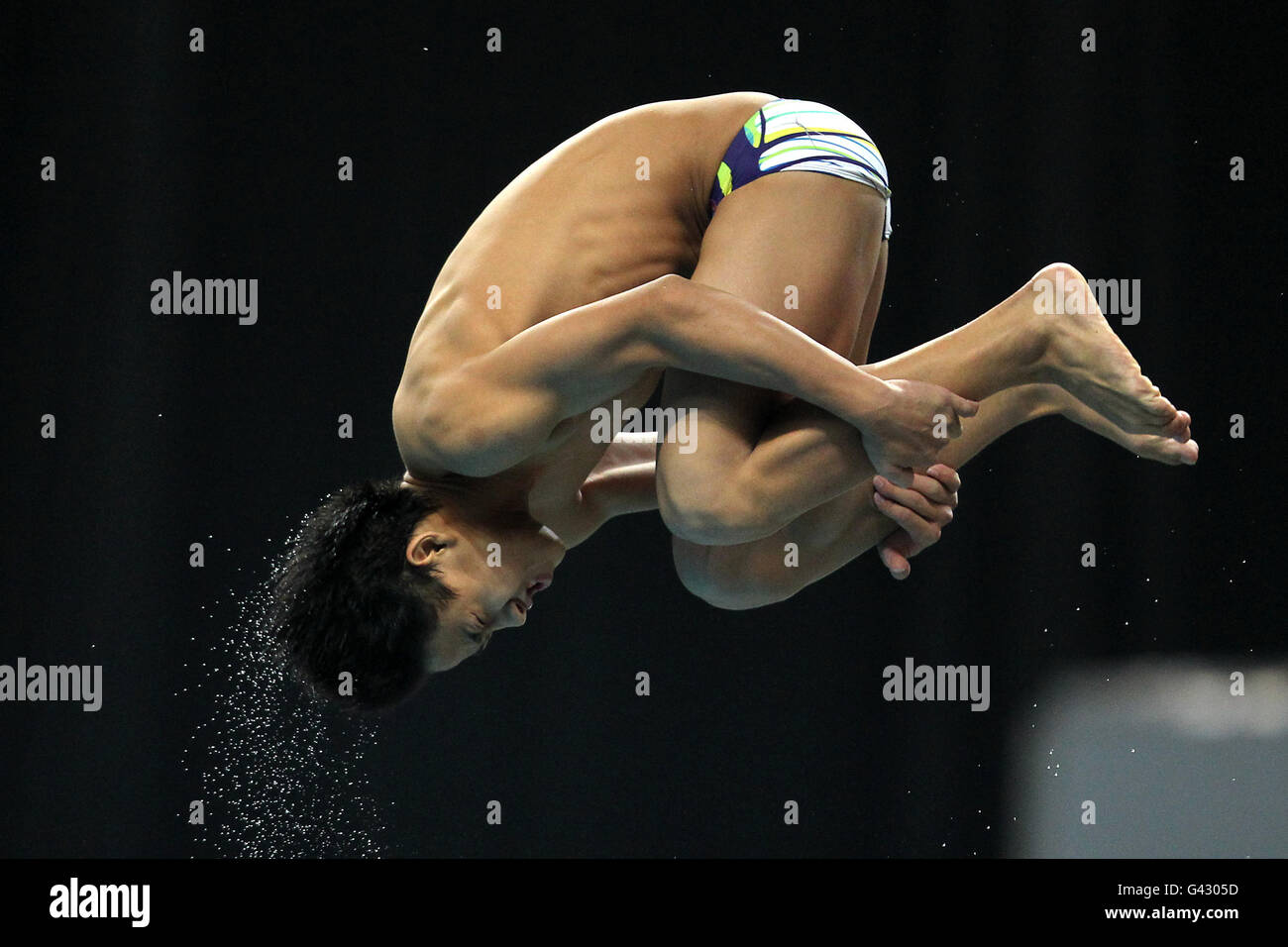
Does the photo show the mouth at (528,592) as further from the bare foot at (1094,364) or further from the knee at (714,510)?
the bare foot at (1094,364)

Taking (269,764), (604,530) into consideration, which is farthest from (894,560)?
(269,764)

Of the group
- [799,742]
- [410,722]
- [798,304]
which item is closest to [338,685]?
[798,304]

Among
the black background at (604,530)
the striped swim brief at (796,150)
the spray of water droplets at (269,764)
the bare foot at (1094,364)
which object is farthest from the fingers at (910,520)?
the spray of water droplets at (269,764)

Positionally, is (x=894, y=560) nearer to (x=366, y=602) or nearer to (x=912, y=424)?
(x=912, y=424)

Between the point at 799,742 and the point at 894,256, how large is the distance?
4.20 ft

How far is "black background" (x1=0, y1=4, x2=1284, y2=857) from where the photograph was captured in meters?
3.74

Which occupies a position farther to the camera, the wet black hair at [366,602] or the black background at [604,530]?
the black background at [604,530]

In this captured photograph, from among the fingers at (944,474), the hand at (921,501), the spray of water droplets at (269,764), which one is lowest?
the spray of water droplets at (269,764)

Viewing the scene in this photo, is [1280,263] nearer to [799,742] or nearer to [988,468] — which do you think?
[988,468]

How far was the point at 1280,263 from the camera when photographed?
388cm

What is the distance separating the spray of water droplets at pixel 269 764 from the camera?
3.50 meters

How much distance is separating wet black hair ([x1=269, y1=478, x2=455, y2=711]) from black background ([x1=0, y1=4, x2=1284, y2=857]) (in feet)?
5.16

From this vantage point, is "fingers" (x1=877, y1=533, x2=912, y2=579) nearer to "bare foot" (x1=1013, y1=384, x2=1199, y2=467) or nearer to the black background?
"bare foot" (x1=1013, y1=384, x2=1199, y2=467)

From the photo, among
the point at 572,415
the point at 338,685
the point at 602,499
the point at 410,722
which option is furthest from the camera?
the point at 410,722
